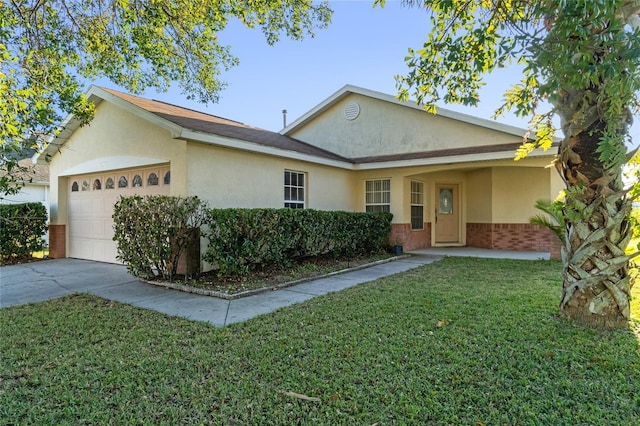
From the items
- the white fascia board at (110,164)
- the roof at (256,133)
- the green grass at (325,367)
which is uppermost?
the roof at (256,133)

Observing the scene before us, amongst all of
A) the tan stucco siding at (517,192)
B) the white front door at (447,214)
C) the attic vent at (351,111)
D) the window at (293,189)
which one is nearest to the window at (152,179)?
the window at (293,189)

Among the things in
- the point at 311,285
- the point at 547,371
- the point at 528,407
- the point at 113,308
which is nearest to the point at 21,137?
the point at 113,308

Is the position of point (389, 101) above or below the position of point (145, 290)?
above

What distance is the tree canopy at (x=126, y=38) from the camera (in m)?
7.04

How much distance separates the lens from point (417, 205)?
13312 mm

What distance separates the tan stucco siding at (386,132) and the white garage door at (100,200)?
7.28m

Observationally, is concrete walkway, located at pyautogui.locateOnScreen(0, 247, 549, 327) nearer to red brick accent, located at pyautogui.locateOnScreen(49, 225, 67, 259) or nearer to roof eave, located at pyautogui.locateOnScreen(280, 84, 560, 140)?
red brick accent, located at pyautogui.locateOnScreen(49, 225, 67, 259)

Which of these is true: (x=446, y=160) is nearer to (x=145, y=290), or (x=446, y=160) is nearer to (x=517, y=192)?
(x=517, y=192)

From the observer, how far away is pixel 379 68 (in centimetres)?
946

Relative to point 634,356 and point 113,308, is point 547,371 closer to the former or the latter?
point 634,356

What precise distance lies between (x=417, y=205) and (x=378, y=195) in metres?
1.60

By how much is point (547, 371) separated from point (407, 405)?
156 cm

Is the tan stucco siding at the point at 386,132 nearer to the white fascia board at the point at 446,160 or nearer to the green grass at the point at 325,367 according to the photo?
the white fascia board at the point at 446,160

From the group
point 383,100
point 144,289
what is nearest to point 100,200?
point 144,289
